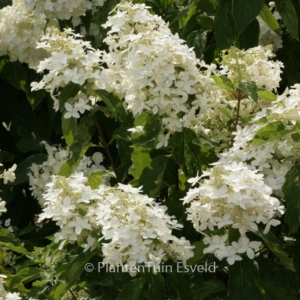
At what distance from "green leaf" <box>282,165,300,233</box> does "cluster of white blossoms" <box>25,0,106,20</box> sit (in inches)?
56.3

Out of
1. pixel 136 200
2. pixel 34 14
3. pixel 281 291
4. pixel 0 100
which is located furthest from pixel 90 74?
pixel 0 100

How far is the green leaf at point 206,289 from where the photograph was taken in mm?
1907

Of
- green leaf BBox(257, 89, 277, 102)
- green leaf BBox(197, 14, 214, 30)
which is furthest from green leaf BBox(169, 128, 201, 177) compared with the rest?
green leaf BBox(197, 14, 214, 30)

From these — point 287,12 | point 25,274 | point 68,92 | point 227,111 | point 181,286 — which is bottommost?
point 25,274

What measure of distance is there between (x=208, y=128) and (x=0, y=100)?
170cm

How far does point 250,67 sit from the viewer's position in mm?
2207

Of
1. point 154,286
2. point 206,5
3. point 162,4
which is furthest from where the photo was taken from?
point 162,4

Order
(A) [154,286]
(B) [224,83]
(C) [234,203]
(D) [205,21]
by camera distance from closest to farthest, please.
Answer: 1. (C) [234,203]
2. (A) [154,286]
3. (B) [224,83]
4. (D) [205,21]

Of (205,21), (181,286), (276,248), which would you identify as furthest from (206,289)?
(205,21)

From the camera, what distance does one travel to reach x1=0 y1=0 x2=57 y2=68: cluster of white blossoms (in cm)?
319

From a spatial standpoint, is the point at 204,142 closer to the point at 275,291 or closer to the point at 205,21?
the point at 275,291

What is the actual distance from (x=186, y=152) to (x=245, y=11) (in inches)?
26.2

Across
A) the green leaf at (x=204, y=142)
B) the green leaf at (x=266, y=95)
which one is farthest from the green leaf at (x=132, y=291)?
the green leaf at (x=266, y=95)

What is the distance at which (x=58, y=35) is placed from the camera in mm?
2098
